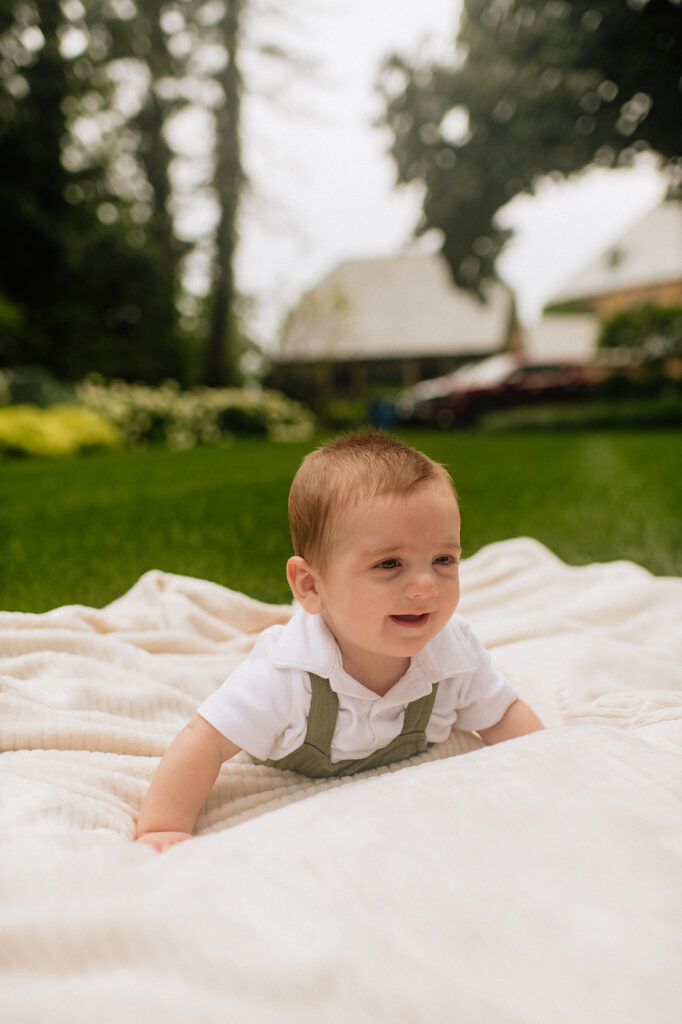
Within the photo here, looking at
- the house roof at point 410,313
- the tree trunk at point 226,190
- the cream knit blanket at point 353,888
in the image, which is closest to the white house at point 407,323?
the house roof at point 410,313

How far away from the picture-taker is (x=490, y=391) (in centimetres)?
1508

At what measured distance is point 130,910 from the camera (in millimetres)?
851

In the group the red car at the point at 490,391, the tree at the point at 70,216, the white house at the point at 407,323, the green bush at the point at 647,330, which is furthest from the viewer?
the white house at the point at 407,323

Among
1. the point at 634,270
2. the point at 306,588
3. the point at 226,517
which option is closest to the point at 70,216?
the point at 226,517

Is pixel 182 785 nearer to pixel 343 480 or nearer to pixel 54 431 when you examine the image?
pixel 343 480

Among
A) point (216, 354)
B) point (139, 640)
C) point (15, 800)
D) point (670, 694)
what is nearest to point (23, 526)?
point (139, 640)

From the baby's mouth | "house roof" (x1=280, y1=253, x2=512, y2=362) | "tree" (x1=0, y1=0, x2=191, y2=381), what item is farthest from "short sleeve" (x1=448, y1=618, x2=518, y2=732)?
"house roof" (x1=280, y1=253, x2=512, y2=362)

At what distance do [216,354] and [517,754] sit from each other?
54.3 ft

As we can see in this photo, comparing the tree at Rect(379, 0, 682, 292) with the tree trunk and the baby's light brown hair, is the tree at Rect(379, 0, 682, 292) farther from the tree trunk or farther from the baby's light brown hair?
the tree trunk

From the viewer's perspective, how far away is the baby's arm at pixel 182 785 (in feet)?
4.11

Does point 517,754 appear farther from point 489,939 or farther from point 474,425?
point 474,425

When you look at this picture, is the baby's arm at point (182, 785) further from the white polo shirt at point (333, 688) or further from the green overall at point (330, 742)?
the green overall at point (330, 742)

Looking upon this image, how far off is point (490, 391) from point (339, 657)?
14.2 meters

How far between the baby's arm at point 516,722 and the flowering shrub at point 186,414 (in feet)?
32.2
